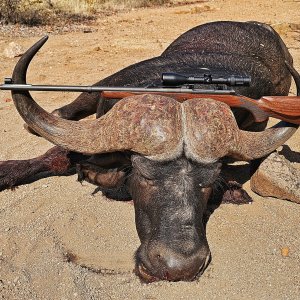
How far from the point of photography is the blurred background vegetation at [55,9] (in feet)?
38.7

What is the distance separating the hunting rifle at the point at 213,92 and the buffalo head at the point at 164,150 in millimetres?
133

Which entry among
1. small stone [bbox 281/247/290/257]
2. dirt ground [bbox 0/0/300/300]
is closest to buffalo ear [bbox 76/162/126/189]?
dirt ground [bbox 0/0/300/300]

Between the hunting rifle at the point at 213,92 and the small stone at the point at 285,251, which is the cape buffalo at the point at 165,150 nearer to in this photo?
the hunting rifle at the point at 213,92

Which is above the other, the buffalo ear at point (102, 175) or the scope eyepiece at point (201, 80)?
the scope eyepiece at point (201, 80)

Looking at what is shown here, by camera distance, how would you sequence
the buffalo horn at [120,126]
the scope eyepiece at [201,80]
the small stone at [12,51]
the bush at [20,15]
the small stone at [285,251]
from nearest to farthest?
the buffalo horn at [120,126], the scope eyepiece at [201,80], the small stone at [285,251], the small stone at [12,51], the bush at [20,15]

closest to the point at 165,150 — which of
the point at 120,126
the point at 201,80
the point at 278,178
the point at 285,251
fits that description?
the point at 120,126

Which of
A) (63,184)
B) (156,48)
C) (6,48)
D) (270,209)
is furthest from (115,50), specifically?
(270,209)

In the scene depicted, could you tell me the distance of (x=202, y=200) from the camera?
3.47 m

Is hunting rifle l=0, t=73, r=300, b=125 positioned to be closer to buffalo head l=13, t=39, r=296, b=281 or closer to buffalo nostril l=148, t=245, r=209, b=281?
buffalo head l=13, t=39, r=296, b=281

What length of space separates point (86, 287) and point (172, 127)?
144 centimetres

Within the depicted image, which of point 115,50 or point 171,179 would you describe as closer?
point 171,179

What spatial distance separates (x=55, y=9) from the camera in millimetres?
13984

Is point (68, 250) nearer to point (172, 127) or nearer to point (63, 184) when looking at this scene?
point (63, 184)

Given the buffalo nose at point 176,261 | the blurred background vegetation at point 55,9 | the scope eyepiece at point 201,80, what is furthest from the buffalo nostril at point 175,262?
the blurred background vegetation at point 55,9
